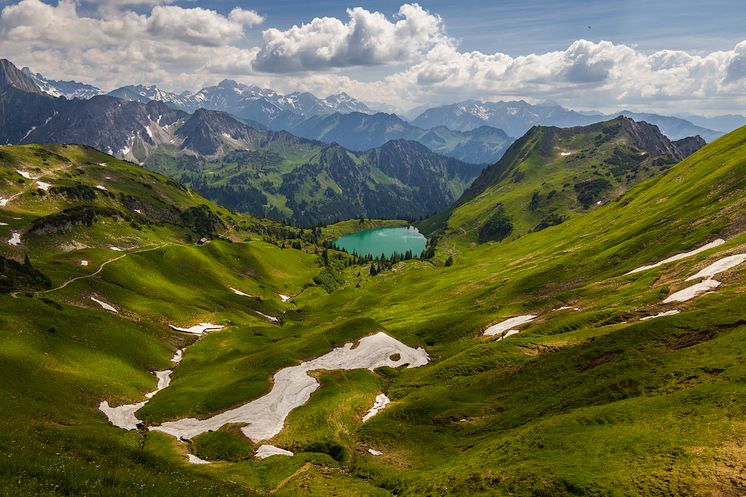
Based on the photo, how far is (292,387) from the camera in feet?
308

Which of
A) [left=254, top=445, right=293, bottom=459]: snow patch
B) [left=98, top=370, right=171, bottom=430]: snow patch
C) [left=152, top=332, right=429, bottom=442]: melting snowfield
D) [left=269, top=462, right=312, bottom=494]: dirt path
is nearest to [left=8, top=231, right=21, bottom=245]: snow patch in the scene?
[left=98, top=370, right=171, bottom=430]: snow patch

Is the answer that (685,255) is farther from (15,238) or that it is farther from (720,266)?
(15,238)

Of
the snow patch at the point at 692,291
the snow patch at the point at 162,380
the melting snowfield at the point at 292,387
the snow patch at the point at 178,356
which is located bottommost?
the snow patch at the point at 178,356

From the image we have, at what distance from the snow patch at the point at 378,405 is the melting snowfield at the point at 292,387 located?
13.4 metres

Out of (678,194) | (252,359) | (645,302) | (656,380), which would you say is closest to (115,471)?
(656,380)

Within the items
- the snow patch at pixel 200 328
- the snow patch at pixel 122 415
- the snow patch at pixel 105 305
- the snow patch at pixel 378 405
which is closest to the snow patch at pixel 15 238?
the snow patch at pixel 105 305

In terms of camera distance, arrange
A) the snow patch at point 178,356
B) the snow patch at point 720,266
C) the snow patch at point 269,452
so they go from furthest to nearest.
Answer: the snow patch at point 178,356 < the snow patch at point 720,266 < the snow patch at point 269,452

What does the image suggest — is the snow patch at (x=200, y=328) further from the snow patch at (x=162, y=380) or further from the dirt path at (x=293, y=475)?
the dirt path at (x=293, y=475)

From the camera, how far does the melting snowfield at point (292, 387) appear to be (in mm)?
80375

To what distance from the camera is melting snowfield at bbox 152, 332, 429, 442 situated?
80.4m

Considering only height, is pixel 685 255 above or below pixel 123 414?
above

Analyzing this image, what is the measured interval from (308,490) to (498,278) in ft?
511

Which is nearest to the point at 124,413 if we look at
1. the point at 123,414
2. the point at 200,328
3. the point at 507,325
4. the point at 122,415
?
the point at 123,414

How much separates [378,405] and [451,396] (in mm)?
15190
